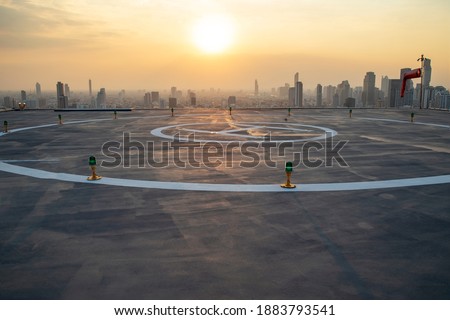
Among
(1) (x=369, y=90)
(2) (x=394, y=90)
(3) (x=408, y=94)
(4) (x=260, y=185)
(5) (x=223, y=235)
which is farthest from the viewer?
(1) (x=369, y=90)

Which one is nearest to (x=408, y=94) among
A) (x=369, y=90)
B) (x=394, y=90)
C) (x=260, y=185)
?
(x=394, y=90)

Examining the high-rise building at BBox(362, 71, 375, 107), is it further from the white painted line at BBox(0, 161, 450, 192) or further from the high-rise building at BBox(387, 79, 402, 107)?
the white painted line at BBox(0, 161, 450, 192)

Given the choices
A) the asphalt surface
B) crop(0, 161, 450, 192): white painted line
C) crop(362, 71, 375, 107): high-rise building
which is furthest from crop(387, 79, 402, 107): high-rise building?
crop(0, 161, 450, 192): white painted line

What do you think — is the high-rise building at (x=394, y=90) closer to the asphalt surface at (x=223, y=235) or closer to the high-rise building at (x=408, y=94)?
the high-rise building at (x=408, y=94)

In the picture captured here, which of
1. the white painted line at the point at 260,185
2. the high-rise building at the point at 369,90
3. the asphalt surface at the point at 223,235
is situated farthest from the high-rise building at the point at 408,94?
the white painted line at the point at 260,185

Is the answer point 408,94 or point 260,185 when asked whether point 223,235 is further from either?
point 408,94

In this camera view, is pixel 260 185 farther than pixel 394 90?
No
